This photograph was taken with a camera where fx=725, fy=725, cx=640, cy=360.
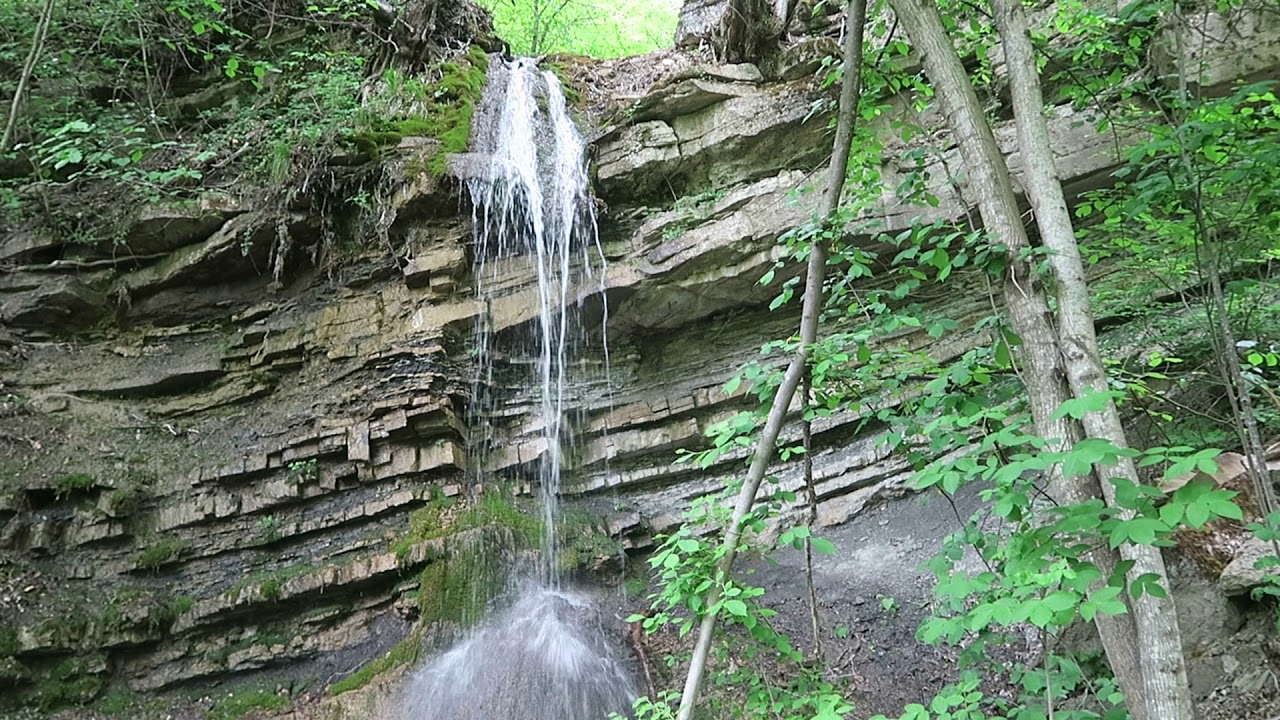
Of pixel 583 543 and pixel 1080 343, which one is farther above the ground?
pixel 1080 343

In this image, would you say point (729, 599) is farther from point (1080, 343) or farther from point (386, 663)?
point (386, 663)

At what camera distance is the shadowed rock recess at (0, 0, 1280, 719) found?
6.08 meters

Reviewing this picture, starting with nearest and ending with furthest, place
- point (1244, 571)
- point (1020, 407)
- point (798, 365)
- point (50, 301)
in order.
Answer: point (798, 365)
point (1020, 407)
point (1244, 571)
point (50, 301)

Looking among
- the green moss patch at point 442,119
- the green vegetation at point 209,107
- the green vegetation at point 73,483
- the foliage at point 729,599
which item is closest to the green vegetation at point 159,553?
the green vegetation at point 73,483

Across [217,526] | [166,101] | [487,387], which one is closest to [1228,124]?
[487,387]

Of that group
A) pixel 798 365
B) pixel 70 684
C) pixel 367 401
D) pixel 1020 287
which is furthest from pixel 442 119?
pixel 1020 287

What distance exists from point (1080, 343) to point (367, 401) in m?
6.32

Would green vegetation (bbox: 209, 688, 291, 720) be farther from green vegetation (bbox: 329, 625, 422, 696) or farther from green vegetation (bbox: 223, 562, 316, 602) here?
green vegetation (bbox: 223, 562, 316, 602)

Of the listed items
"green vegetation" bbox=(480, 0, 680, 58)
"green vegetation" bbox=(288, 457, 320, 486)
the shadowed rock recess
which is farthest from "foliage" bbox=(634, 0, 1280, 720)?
"green vegetation" bbox=(480, 0, 680, 58)

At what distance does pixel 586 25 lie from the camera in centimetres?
1493

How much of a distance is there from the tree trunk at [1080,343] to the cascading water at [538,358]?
3905 mm

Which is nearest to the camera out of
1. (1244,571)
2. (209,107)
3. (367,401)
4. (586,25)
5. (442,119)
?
(1244,571)

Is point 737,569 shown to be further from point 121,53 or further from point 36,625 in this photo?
point 121,53

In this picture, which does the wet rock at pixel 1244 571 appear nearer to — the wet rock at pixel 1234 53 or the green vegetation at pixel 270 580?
the wet rock at pixel 1234 53
